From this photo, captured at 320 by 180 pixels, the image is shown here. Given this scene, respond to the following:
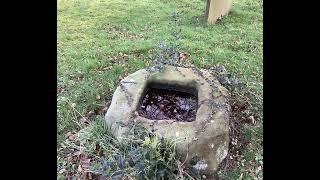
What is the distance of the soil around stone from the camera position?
3852 millimetres

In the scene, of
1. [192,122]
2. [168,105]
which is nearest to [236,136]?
[192,122]

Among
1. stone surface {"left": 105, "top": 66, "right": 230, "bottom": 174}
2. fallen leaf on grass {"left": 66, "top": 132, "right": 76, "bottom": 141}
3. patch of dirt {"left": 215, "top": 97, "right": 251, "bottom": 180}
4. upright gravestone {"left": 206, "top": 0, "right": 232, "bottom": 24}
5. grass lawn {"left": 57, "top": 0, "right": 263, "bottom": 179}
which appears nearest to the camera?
stone surface {"left": 105, "top": 66, "right": 230, "bottom": 174}

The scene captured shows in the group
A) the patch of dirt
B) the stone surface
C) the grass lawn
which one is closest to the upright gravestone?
the grass lawn

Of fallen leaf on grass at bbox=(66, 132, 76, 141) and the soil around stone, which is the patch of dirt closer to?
the soil around stone

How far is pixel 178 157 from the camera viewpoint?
3.36 metres


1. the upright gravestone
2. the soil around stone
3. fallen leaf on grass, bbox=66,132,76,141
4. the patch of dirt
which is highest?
the upright gravestone

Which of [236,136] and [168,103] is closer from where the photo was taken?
[236,136]

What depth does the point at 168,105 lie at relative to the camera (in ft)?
13.1

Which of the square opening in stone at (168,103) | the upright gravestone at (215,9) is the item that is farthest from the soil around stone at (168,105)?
the upright gravestone at (215,9)

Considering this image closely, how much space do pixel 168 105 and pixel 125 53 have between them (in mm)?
1774

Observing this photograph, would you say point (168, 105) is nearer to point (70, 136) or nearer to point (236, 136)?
point (236, 136)

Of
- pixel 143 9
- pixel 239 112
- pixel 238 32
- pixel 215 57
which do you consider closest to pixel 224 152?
pixel 239 112
